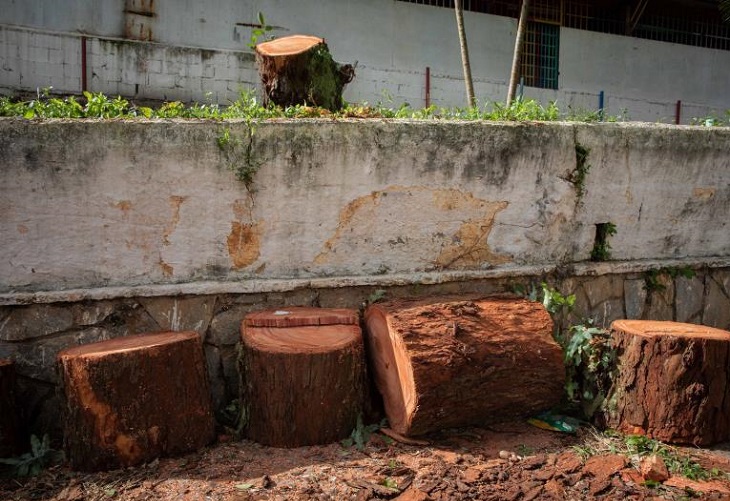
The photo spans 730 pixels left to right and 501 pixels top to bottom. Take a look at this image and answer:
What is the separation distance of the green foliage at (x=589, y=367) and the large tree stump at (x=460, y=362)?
23cm

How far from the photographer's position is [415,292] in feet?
13.1

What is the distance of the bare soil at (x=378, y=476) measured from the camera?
9.34 ft

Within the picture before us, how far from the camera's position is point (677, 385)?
3.33m

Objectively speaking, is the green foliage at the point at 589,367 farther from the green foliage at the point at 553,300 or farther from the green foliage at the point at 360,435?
the green foliage at the point at 360,435

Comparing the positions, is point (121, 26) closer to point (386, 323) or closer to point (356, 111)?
point (356, 111)

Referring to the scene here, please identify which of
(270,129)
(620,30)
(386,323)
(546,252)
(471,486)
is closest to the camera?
(471,486)

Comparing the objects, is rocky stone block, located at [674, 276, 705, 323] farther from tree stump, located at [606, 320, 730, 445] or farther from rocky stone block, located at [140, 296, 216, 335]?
rocky stone block, located at [140, 296, 216, 335]

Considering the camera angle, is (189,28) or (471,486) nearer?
(471,486)

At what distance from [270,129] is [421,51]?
7452 mm

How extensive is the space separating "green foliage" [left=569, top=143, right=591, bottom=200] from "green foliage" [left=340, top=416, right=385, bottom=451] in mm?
2166

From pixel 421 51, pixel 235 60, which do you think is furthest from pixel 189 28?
pixel 421 51

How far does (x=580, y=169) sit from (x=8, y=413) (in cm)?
380

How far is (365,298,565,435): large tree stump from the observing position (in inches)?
127

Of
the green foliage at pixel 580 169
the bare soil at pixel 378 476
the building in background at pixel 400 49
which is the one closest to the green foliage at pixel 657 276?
the green foliage at pixel 580 169
